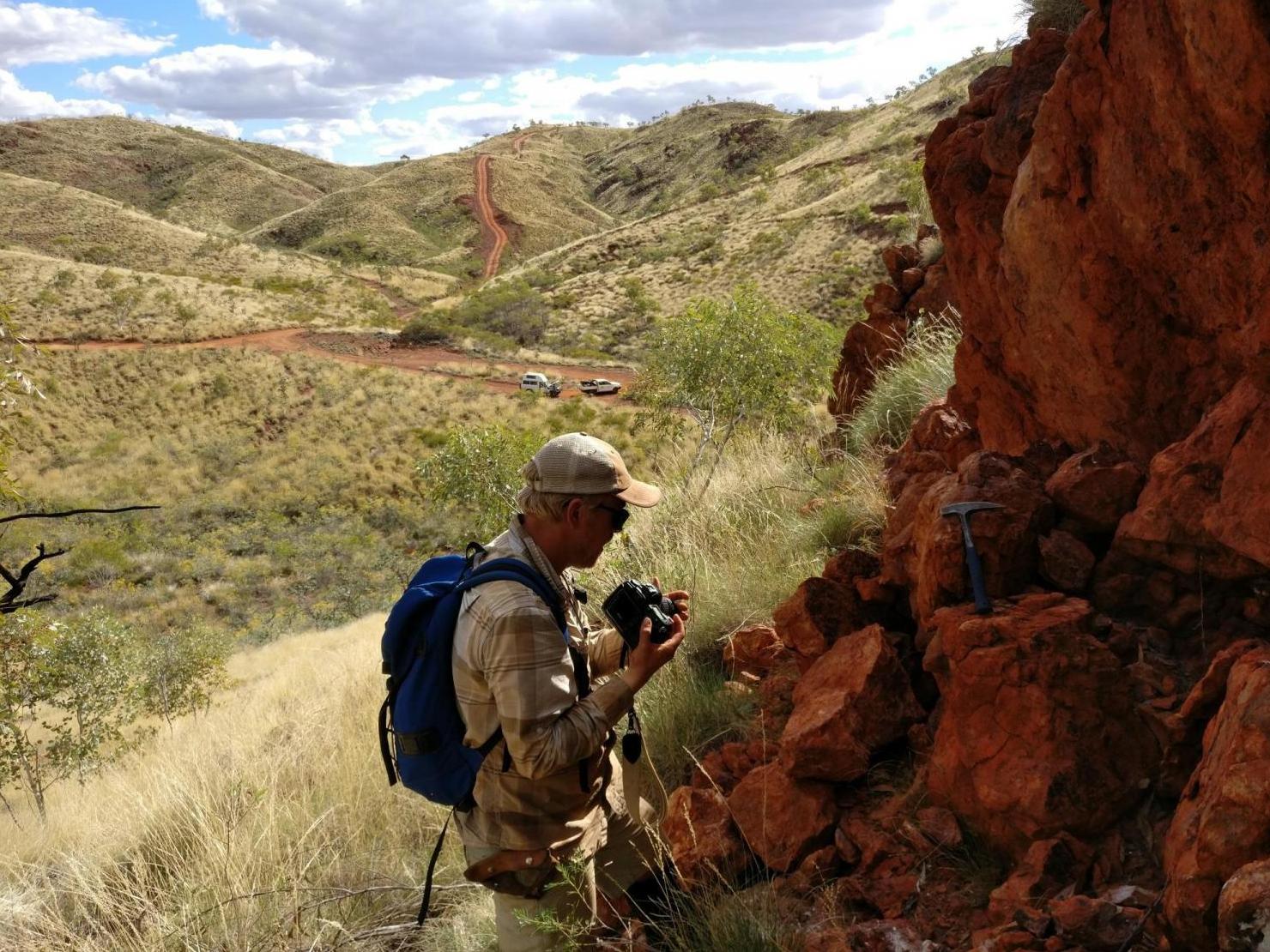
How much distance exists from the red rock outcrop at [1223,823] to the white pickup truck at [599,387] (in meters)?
27.8

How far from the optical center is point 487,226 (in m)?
79.5

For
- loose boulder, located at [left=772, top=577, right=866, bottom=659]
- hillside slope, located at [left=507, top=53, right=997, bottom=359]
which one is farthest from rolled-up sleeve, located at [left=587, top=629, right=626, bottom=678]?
hillside slope, located at [left=507, top=53, right=997, bottom=359]

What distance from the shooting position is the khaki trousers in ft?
8.22

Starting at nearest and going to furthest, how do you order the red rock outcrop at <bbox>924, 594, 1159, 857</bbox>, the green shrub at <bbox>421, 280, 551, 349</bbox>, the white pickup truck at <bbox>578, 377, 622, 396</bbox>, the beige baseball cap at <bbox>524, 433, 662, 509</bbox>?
the red rock outcrop at <bbox>924, 594, 1159, 857</bbox> → the beige baseball cap at <bbox>524, 433, 662, 509</bbox> → the white pickup truck at <bbox>578, 377, 622, 396</bbox> → the green shrub at <bbox>421, 280, 551, 349</bbox>

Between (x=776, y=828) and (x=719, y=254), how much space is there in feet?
139

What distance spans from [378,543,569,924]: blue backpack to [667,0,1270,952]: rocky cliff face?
735 mm

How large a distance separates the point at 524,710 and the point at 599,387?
27.8 meters

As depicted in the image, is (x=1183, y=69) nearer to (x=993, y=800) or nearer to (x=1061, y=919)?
(x=993, y=800)

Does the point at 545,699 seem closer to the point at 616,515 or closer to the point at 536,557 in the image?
the point at 536,557

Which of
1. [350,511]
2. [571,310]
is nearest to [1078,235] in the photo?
[350,511]

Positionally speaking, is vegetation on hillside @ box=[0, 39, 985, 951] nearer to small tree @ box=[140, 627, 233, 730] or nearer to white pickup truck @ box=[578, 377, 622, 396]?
small tree @ box=[140, 627, 233, 730]

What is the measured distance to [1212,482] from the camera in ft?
7.73

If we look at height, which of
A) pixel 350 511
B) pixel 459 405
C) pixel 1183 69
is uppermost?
pixel 1183 69

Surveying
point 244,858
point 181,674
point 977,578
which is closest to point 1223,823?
point 977,578
